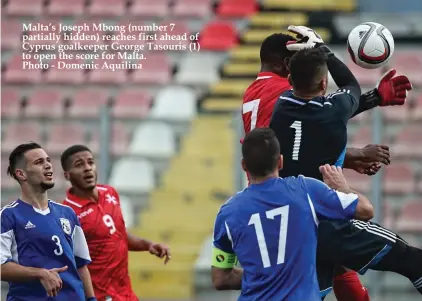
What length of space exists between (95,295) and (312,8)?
8842 mm

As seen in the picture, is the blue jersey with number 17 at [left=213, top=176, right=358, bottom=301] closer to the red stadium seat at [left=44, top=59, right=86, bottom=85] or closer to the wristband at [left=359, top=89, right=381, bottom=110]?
the wristband at [left=359, top=89, right=381, bottom=110]

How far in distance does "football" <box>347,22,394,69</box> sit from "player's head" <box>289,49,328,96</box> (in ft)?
2.19

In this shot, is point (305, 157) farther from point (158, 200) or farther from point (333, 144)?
point (158, 200)

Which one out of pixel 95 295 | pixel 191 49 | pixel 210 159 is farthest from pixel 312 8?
pixel 95 295

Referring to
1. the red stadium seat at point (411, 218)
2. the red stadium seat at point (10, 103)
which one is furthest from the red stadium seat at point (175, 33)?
the red stadium seat at point (411, 218)

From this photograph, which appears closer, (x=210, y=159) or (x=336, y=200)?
(x=336, y=200)

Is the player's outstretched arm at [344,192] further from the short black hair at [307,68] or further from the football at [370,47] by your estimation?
the football at [370,47]

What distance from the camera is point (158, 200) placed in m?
13.1

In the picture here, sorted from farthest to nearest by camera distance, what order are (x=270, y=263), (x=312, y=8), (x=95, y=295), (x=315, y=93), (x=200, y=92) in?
(x=312, y=8), (x=200, y=92), (x=95, y=295), (x=315, y=93), (x=270, y=263)

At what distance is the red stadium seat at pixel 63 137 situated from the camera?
13453mm

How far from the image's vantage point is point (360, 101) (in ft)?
20.6

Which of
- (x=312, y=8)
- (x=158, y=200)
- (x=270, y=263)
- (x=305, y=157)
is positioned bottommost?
Result: (x=158, y=200)

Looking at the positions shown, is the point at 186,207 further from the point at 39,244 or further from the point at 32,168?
the point at 39,244

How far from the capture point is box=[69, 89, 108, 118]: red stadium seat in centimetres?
1421
